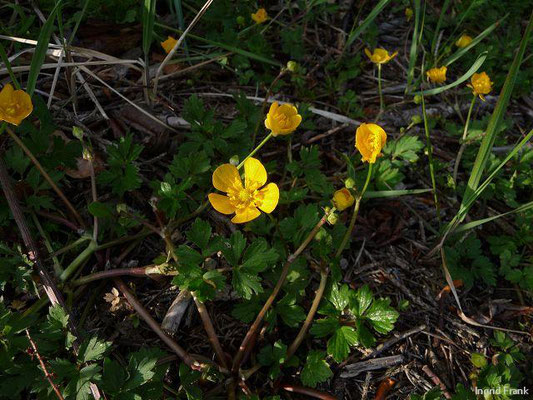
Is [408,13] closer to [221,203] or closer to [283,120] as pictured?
[283,120]

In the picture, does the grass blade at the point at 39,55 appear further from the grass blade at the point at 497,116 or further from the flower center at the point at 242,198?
the grass blade at the point at 497,116

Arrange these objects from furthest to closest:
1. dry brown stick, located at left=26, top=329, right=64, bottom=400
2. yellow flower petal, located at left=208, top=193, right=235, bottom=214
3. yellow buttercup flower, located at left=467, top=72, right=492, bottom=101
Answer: yellow buttercup flower, located at left=467, top=72, right=492, bottom=101 < yellow flower petal, located at left=208, top=193, right=235, bottom=214 < dry brown stick, located at left=26, top=329, right=64, bottom=400

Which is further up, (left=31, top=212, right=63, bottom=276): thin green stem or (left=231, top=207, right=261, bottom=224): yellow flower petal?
(left=231, top=207, right=261, bottom=224): yellow flower petal

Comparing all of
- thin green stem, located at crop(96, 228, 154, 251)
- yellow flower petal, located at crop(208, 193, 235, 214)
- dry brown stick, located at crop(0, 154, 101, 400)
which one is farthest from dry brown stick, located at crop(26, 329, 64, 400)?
yellow flower petal, located at crop(208, 193, 235, 214)

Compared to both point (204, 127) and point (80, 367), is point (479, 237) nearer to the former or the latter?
point (204, 127)

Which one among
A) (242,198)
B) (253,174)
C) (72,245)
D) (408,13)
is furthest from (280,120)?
(408,13)

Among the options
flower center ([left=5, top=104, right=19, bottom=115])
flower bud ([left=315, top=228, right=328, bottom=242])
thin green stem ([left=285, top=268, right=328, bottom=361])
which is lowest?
thin green stem ([left=285, top=268, right=328, bottom=361])

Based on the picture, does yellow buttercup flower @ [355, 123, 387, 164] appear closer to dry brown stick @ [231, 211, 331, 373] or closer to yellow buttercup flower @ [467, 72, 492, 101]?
dry brown stick @ [231, 211, 331, 373]

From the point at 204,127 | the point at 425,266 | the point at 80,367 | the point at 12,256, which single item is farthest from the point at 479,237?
the point at 12,256
